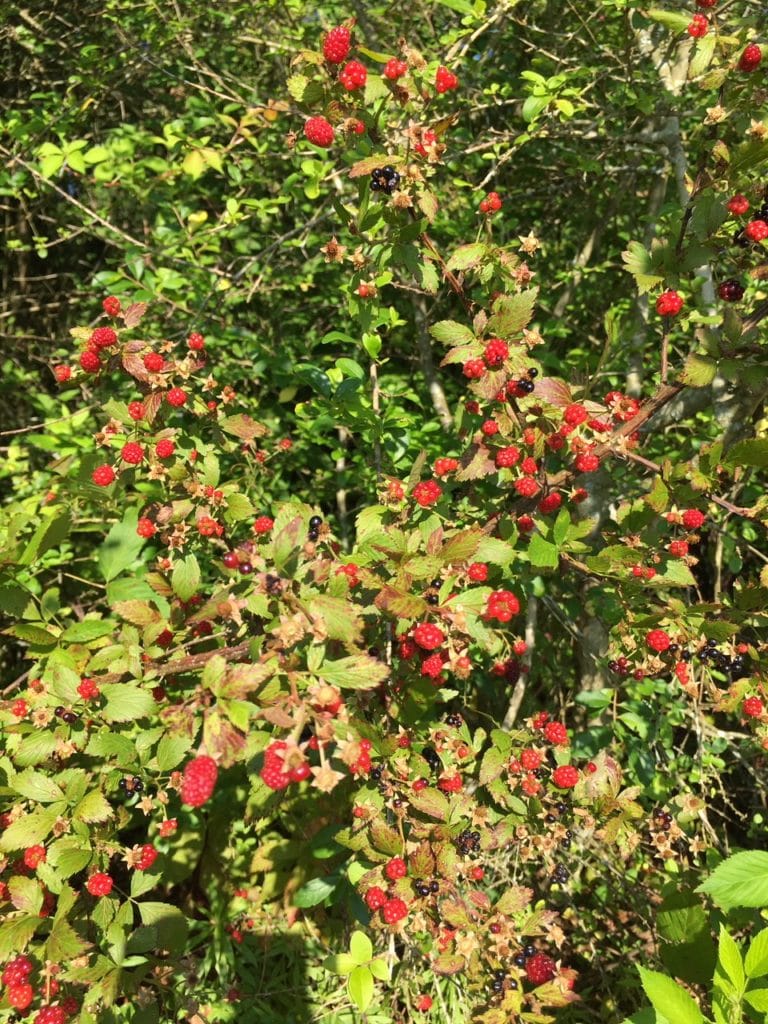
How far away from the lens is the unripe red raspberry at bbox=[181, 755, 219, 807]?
51.3 inches

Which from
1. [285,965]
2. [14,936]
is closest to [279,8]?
[14,936]

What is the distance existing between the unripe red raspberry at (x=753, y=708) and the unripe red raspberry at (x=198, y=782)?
150 cm

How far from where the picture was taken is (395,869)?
187cm

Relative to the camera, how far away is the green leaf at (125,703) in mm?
1827

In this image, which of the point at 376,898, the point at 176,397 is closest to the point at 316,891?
the point at 376,898

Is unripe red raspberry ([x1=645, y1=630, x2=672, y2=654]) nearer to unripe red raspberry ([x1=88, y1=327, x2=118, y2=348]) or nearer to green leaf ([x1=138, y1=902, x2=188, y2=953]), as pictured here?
green leaf ([x1=138, y1=902, x2=188, y2=953])

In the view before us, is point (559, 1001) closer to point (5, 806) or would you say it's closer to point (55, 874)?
point (55, 874)

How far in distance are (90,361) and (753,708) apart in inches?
88.5

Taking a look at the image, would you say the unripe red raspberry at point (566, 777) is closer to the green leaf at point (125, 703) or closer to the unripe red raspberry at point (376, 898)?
the unripe red raspberry at point (376, 898)

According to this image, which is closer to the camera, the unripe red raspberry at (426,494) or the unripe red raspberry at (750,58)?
the unripe red raspberry at (750,58)

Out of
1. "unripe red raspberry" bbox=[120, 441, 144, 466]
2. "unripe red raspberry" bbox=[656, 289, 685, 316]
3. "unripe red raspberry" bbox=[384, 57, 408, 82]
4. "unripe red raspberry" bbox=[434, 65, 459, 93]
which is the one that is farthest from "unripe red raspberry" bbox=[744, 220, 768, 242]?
"unripe red raspberry" bbox=[120, 441, 144, 466]

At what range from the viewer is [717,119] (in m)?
1.69

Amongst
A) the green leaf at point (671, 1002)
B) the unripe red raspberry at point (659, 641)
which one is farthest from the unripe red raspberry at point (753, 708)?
the green leaf at point (671, 1002)

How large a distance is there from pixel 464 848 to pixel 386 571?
0.89 meters
